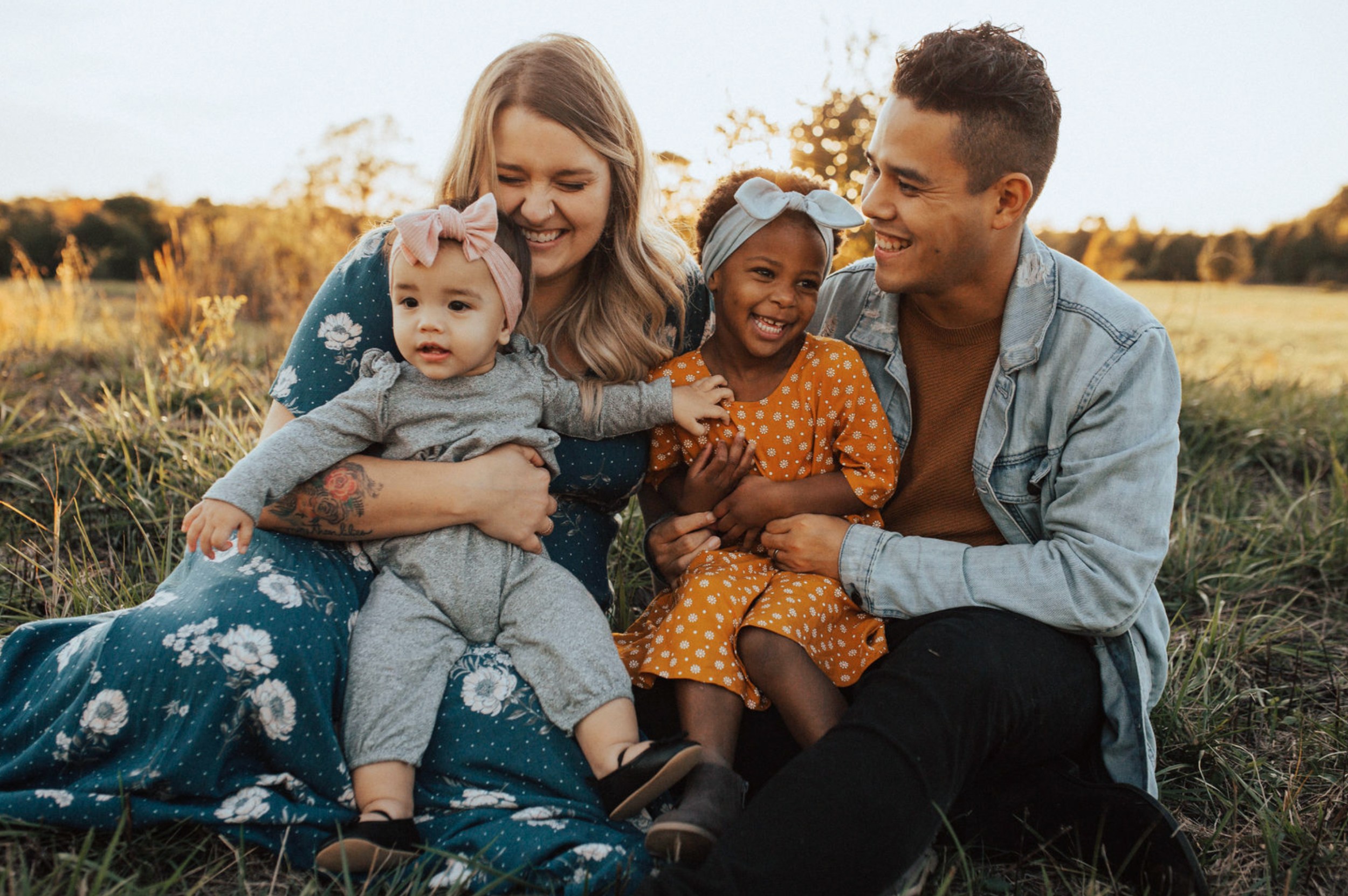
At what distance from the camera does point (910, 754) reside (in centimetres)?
174

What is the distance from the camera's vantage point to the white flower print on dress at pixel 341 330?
7.52 feet

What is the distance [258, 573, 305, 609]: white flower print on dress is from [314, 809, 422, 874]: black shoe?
1.52 feet

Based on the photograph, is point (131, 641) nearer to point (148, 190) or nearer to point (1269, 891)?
point (1269, 891)

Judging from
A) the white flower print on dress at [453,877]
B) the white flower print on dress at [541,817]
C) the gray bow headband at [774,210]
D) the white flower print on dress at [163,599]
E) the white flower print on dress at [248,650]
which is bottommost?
the white flower print on dress at [453,877]

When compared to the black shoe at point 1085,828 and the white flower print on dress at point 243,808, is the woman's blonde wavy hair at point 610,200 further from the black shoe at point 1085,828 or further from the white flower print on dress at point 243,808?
the black shoe at point 1085,828

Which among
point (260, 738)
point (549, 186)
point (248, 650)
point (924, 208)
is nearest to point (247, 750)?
point (260, 738)

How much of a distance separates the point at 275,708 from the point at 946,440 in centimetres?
176

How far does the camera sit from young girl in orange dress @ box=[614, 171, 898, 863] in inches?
84.4

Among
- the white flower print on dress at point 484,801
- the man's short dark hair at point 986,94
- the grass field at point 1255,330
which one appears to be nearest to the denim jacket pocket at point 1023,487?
the man's short dark hair at point 986,94

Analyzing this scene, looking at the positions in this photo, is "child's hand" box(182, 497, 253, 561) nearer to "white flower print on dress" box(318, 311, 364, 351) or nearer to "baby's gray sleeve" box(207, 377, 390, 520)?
"baby's gray sleeve" box(207, 377, 390, 520)

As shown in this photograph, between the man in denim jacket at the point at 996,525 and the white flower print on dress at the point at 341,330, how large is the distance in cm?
116

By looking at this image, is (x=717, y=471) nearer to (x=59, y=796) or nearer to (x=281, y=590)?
(x=281, y=590)

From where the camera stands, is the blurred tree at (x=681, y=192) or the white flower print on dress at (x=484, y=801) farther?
the blurred tree at (x=681, y=192)

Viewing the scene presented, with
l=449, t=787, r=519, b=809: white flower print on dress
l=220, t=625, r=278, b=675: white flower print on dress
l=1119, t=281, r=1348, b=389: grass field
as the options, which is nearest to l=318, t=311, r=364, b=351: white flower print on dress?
l=220, t=625, r=278, b=675: white flower print on dress
